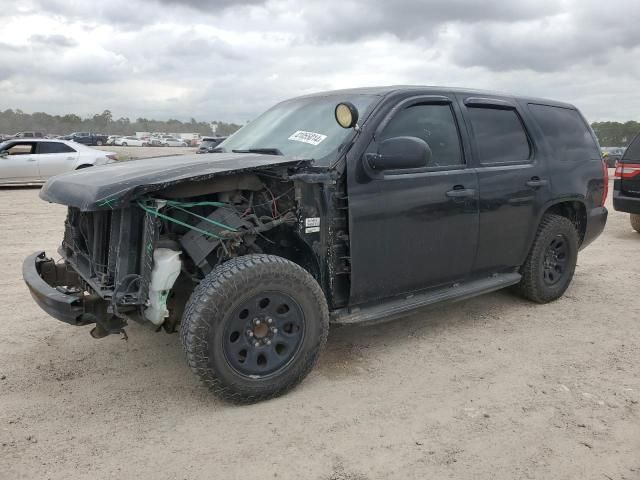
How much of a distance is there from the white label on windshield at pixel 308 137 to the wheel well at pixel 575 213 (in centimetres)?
263

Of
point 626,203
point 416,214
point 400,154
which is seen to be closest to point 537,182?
point 416,214

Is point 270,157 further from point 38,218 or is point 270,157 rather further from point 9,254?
point 38,218

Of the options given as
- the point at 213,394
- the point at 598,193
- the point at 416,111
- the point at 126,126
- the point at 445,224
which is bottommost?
the point at 213,394

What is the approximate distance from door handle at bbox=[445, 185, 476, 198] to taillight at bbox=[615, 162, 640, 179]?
5493 millimetres

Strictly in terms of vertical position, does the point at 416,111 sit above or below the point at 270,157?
above

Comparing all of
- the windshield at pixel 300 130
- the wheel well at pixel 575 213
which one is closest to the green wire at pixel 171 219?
the windshield at pixel 300 130

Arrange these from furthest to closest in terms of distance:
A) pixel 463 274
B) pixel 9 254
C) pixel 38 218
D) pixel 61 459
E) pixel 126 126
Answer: pixel 126 126 → pixel 38 218 → pixel 9 254 → pixel 463 274 → pixel 61 459

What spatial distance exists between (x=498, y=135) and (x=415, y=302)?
1618 millimetres

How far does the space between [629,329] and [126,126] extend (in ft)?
327

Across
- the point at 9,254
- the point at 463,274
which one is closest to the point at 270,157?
the point at 463,274

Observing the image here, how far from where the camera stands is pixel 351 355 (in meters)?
3.92

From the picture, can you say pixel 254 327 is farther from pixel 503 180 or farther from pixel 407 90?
pixel 503 180

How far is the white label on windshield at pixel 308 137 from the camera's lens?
3696mm

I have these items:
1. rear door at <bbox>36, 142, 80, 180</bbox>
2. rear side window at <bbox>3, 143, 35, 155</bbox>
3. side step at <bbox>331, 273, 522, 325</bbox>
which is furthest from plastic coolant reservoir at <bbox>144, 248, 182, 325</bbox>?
rear side window at <bbox>3, 143, 35, 155</bbox>
